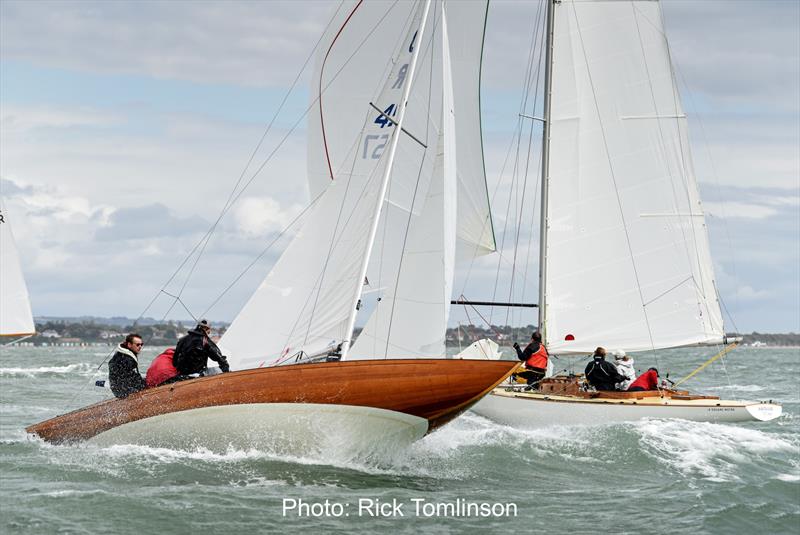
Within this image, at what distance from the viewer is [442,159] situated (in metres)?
14.9

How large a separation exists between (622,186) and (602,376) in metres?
4.27

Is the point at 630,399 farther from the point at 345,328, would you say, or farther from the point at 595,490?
the point at 345,328

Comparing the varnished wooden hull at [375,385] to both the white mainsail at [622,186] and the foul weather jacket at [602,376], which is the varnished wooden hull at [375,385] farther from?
the white mainsail at [622,186]

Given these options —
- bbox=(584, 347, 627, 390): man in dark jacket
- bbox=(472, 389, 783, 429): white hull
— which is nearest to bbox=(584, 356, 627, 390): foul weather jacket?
bbox=(584, 347, 627, 390): man in dark jacket

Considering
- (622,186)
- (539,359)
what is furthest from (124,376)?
(622,186)

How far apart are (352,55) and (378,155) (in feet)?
11.8

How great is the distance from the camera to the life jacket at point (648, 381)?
2081 centimetres

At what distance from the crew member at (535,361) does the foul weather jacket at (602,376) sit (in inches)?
39.7

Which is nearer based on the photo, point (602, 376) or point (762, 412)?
point (762, 412)

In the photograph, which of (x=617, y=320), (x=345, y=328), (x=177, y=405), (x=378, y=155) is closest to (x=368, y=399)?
(x=345, y=328)

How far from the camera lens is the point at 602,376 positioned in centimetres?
2091

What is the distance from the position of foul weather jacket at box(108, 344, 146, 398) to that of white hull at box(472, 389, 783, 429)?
727 cm

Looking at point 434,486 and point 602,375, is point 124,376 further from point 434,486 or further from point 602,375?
point 602,375

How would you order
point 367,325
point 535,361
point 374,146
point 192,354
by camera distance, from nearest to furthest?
1. point 367,325
2. point 192,354
3. point 374,146
4. point 535,361
